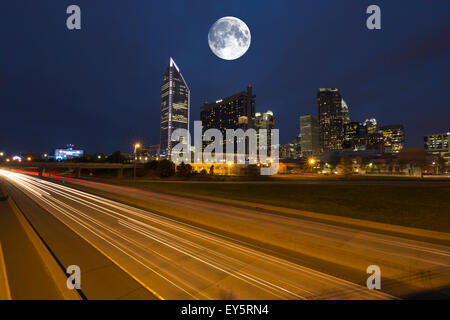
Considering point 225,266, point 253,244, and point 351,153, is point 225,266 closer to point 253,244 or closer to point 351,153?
point 253,244

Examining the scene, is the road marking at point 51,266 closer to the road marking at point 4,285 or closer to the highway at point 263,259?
the road marking at point 4,285

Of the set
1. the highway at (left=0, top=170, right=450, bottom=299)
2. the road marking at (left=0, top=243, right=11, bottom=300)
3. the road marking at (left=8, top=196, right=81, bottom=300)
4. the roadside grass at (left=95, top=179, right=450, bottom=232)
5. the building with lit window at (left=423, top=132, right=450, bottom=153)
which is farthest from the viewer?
the building with lit window at (left=423, top=132, right=450, bottom=153)

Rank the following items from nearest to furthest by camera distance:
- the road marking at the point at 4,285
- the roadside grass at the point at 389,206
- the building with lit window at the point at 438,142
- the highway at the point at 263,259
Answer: the road marking at the point at 4,285
the highway at the point at 263,259
the roadside grass at the point at 389,206
the building with lit window at the point at 438,142

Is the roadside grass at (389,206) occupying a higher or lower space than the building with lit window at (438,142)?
lower

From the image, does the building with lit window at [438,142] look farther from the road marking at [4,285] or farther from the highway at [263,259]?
the road marking at [4,285]

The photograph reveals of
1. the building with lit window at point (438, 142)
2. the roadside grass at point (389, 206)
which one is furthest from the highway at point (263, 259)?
the building with lit window at point (438, 142)

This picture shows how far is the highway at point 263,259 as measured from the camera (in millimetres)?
5352

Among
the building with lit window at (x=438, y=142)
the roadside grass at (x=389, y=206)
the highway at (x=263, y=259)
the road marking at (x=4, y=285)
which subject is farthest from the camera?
the building with lit window at (x=438, y=142)

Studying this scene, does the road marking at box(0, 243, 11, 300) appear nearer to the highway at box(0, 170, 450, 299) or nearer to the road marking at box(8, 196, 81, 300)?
the road marking at box(8, 196, 81, 300)

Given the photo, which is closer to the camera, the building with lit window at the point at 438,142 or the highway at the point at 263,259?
the highway at the point at 263,259

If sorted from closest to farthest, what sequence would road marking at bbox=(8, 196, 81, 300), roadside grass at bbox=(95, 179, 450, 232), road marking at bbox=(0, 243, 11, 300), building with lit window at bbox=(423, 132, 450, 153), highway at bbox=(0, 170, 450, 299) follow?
road marking at bbox=(0, 243, 11, 300) < road marking at bbox=(8, 196, 81, 300) < highway at bbox=(0, 170, 450, 299) < roadside grass at bbox=(95, 179, 450, 232) < building with lit window at bbox=(423, 132, 450, 153)

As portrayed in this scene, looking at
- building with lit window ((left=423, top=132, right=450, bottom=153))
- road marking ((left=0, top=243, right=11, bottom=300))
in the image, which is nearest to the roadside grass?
road marking ((left=0, top=243, right=11, bottom=300))

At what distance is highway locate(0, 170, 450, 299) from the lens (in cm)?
535
